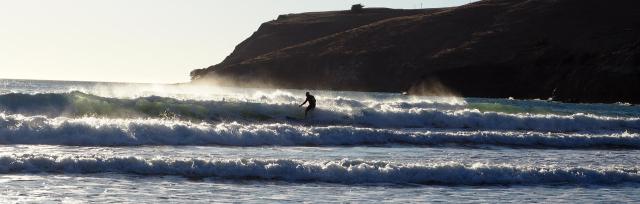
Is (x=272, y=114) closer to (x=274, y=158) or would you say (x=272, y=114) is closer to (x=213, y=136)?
(x=213, y=136)

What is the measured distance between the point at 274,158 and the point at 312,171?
361cm

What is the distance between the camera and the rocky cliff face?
10769cm

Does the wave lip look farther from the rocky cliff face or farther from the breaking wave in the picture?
the rocky cliff face

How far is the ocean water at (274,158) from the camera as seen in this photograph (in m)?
17.4

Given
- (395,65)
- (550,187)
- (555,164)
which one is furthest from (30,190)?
(395,65)

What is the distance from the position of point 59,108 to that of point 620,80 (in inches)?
2677

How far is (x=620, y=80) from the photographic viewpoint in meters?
92.0

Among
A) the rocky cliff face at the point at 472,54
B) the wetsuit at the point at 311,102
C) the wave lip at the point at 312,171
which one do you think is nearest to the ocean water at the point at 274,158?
the wave lip at the point at 312,171

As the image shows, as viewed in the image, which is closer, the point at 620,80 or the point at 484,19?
the point at 620,80

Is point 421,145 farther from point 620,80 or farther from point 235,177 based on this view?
point 620,80

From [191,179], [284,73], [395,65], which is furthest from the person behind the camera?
[284,73]

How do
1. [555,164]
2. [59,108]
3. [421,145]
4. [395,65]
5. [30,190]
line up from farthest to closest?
[395,65] → [59,108] → [421,145] → [555,164] → [30,190]

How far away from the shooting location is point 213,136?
92.0ft

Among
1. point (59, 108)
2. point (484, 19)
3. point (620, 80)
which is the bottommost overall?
point (59, 108)
